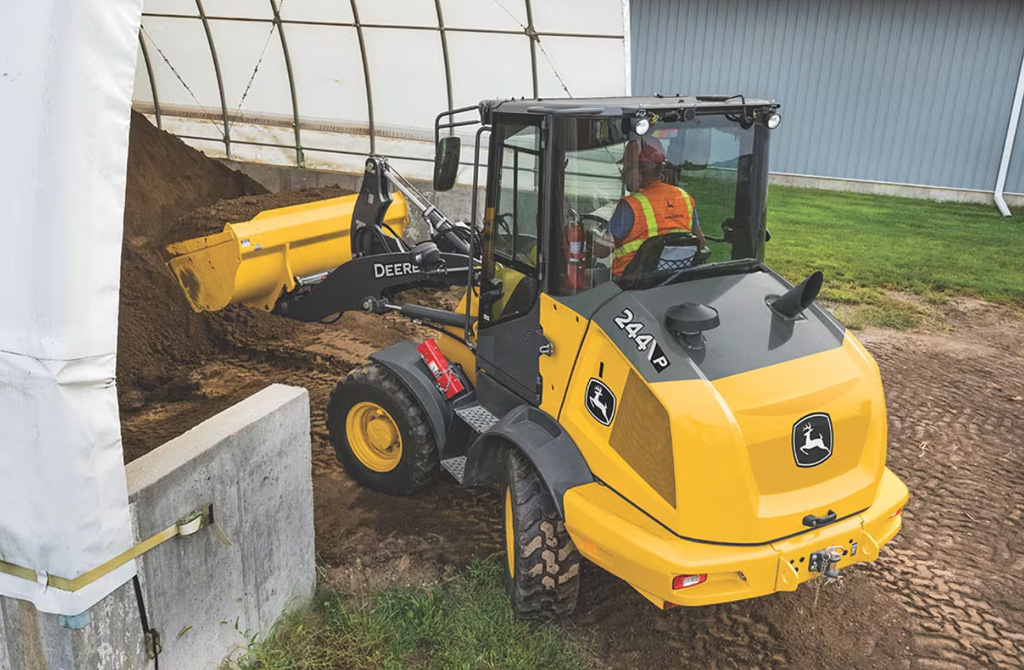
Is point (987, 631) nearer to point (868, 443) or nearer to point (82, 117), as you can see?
point (868, 443)

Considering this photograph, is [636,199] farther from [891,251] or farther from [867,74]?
[867,74]

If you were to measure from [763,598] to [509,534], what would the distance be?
1308mm

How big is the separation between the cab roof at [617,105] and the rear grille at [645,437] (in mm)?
1093

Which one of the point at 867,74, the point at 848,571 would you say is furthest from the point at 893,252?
the point at 848,571

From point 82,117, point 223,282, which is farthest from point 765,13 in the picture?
point 82,117

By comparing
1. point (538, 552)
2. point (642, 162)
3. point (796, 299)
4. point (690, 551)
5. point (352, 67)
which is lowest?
point (538, 552)

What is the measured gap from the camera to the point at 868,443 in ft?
11.6

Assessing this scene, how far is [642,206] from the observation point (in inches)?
143

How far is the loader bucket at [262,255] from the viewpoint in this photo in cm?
647

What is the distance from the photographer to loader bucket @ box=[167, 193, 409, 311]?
6469mm

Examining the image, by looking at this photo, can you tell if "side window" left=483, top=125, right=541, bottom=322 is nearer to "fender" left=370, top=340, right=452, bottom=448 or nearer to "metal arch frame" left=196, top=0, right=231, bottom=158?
"fender" left=370, top=340, right=452, bottom=448

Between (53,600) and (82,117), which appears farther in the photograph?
(53,600)

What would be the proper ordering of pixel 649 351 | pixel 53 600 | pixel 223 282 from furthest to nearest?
pixel 223 282, pixel 649 351, pixel 53 600

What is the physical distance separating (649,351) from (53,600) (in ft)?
7.32
